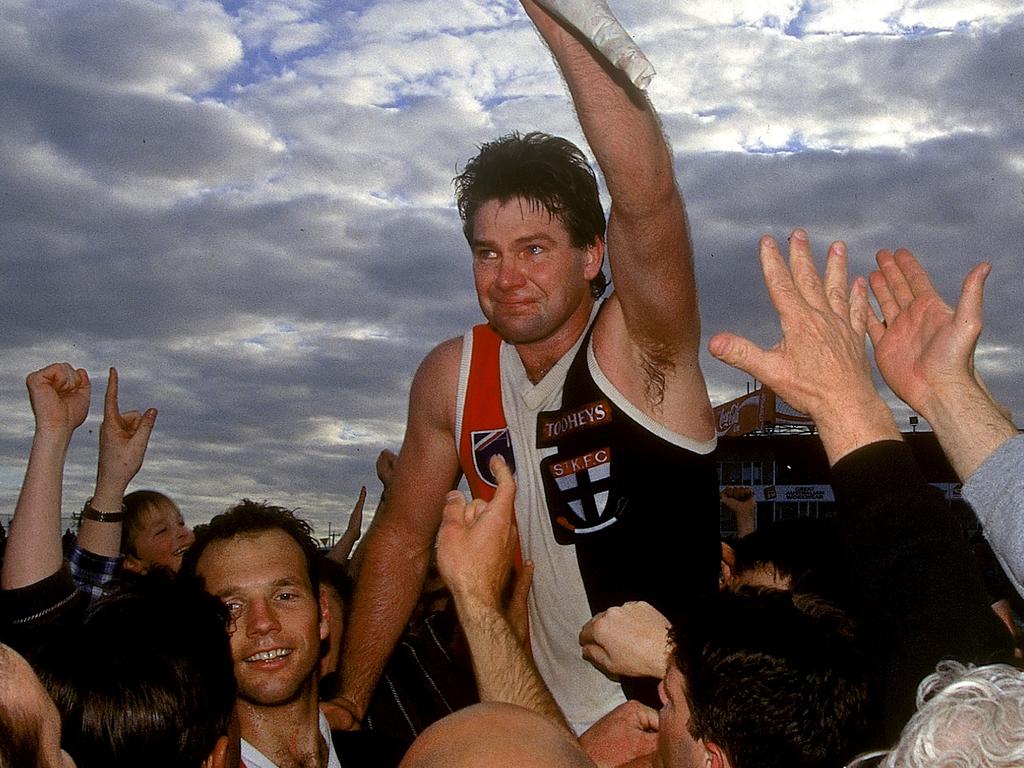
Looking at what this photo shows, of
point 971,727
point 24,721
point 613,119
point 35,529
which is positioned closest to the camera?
point 971,727

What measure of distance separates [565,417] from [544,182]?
720 millimetres

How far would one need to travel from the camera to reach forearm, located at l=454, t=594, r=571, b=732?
2.23 meters

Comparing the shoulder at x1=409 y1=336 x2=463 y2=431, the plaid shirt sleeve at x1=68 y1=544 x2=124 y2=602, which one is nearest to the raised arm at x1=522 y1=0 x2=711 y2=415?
the shoulder at x1=409 y1=336 x2=463 y2=431

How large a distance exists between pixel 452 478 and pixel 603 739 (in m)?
1.33

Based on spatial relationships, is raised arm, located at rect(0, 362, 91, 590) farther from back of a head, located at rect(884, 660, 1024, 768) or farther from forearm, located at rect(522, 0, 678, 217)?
back of a head, located at rect(884, 660, 1024, 768)

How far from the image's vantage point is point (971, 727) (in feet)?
3.97

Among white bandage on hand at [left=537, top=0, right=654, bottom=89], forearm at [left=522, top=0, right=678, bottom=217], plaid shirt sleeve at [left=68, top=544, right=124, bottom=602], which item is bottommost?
plaid shirt sleeve at [left=68, top=544, right=124, bottom=602]

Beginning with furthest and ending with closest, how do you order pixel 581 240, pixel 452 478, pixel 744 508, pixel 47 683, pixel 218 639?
pixel 744 508 → pixel 452 478 → pixel 581 240 → pixel 218 639 → pixel 47 683

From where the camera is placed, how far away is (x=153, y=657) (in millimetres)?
2074

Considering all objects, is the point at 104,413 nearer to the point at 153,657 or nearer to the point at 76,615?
the point at 76,615

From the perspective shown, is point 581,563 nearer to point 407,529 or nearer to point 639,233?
point 407,529

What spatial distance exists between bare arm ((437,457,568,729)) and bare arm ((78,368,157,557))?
5.09 feet

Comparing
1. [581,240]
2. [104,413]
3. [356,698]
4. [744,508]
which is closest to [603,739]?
[356,698]

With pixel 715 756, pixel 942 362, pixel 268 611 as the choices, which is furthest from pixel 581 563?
pixel 942 362
